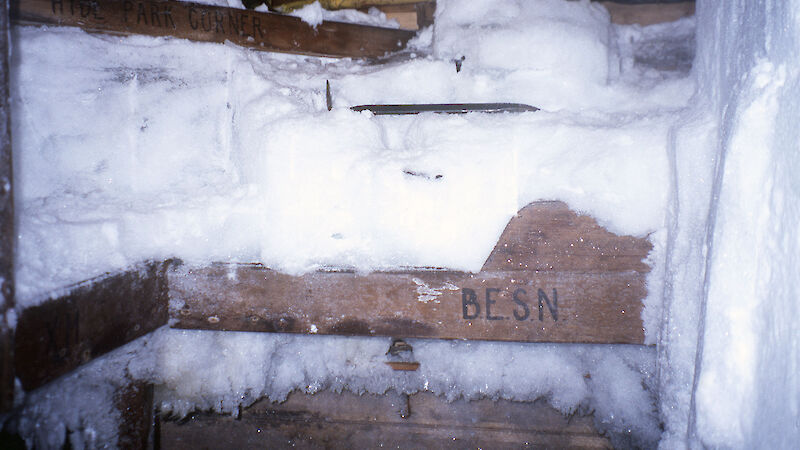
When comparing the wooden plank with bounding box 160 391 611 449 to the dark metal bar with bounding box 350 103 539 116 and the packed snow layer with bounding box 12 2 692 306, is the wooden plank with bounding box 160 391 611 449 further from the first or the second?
the dark metal bar with bounding box 350 103 539 116

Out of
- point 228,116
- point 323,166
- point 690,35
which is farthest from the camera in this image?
point 690,35

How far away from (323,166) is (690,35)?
1690 millimetres

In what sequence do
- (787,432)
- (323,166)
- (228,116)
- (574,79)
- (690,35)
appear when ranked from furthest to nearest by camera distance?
1. (690,35)
2. (574,79)
3. (228,116)
4. (323,166)
5. (787,432)

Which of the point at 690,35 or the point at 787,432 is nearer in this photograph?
the point at 787,432

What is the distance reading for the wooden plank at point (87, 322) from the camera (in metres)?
0.70

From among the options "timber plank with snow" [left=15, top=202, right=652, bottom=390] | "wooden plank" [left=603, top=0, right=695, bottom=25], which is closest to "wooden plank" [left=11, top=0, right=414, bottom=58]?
"timber plank with snow" [left=15, top=202, right=652, bottom=390]

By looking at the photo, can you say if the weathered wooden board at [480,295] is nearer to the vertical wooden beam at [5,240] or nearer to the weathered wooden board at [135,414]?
the weathered wooden board at [135,414]

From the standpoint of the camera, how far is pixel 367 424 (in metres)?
1.30


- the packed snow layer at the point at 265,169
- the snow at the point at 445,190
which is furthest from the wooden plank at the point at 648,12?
the packed snow layer at the point at 265,169

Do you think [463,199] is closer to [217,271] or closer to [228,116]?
[217,271]

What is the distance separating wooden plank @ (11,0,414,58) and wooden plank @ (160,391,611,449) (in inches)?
50.8

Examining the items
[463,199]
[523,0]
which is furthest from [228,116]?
[523,0]

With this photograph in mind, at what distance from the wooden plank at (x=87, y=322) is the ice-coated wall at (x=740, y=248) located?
1229 millimetres

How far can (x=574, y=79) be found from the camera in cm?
129
